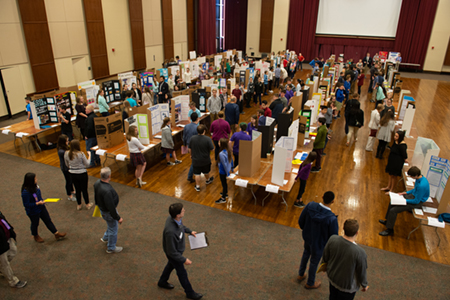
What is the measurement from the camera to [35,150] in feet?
25.6

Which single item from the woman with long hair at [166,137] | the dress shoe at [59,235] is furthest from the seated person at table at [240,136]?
the dress shoe at [59,235]

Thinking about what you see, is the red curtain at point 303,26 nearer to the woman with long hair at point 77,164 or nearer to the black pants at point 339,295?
the woman with long hair at point 77,164

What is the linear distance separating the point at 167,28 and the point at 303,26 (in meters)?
10.9

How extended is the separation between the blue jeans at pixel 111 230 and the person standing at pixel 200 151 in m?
1.95

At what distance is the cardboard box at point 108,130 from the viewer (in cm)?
638

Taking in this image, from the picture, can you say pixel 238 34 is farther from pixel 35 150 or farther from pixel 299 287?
pixel 299 287

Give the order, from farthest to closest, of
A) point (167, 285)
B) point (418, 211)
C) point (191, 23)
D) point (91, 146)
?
1. point (191, 23)
2. point (91, 146)
3. point (418, 211)
4. point (167, 285)

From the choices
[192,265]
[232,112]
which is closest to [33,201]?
[192,265]

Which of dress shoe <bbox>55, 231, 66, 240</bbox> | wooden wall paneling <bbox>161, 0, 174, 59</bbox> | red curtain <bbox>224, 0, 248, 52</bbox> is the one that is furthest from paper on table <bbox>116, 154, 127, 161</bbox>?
red curtain <bbox>224, 0, 248, 52</bbox>

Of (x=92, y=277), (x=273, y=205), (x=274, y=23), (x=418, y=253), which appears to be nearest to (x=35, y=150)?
(x=92, y=277)

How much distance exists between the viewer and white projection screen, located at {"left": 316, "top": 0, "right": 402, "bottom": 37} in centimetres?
2034

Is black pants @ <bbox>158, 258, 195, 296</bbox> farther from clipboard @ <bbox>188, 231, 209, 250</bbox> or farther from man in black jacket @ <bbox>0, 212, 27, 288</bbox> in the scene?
man in black jacket @ <bbox>0, 212, 27, 288</bbox>

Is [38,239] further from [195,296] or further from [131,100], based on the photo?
[131,100]

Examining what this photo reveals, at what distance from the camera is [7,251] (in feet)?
11.9
